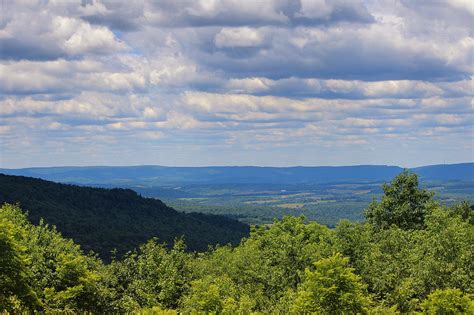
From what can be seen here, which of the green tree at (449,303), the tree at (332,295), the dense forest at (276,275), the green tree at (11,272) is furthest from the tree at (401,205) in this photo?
the green tree at (11,272)

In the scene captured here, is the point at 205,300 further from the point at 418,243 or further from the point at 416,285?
the point at 418,243

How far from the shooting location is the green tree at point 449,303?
48.4 m

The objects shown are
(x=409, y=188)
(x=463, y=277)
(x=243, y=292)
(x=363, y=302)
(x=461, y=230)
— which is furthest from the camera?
(x=409, y=188)

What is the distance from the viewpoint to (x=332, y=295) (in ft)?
168

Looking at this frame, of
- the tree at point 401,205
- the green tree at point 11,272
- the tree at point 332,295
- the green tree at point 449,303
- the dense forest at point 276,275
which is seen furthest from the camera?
the tree at point 401,205

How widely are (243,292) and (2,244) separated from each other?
27.7m

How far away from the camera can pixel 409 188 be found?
102875 mm

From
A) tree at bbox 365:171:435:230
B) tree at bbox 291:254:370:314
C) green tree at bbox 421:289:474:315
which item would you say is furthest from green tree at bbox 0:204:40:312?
tree at bbox 365:171:435:230

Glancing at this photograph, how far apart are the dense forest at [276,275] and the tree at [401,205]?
405 centimetres

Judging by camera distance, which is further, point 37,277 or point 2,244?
point 37,277

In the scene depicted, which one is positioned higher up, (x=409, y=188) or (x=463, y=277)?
(x=409, y=188)

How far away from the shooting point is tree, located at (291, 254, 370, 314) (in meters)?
50.7

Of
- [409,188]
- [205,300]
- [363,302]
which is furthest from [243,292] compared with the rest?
[409,188]

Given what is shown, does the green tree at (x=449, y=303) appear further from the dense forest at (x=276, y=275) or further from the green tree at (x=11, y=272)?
the green tree at (x=11, y=272)
